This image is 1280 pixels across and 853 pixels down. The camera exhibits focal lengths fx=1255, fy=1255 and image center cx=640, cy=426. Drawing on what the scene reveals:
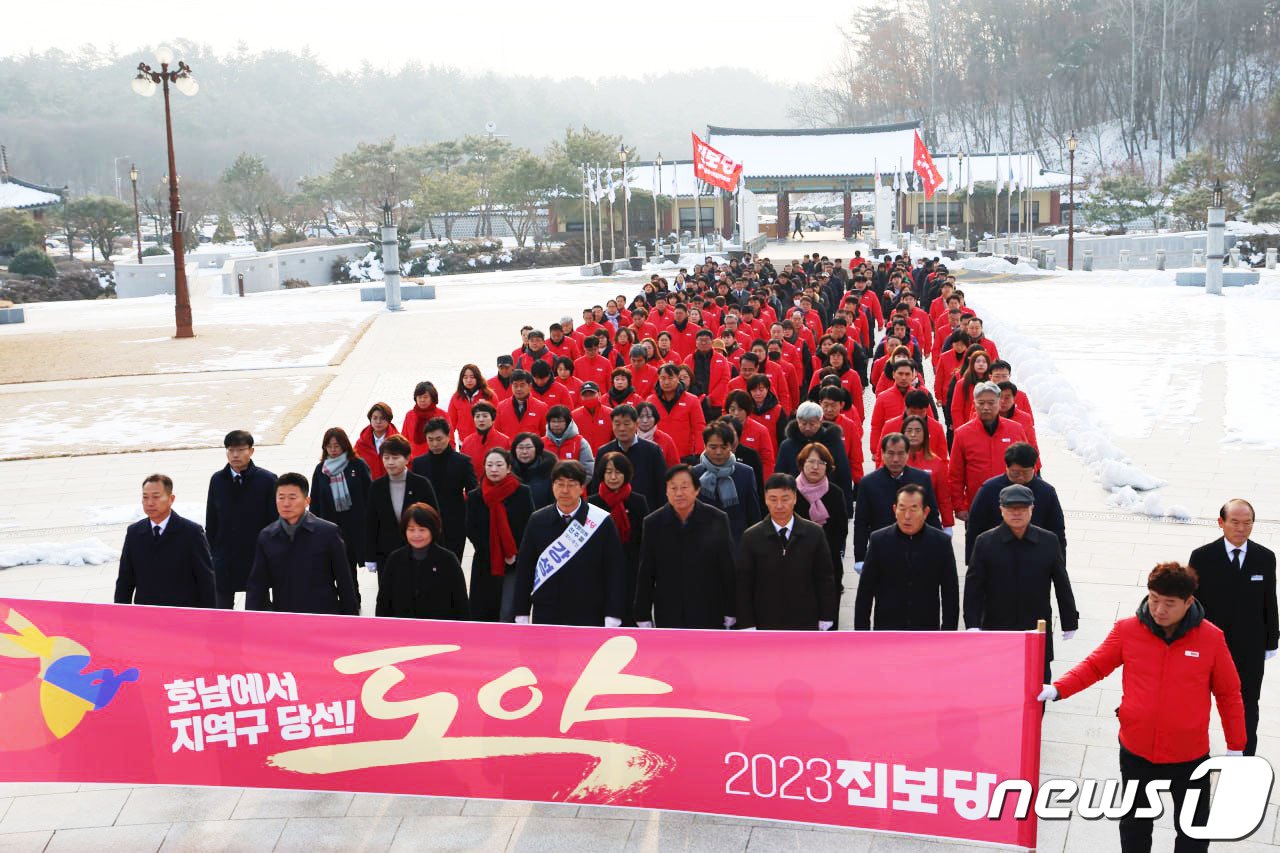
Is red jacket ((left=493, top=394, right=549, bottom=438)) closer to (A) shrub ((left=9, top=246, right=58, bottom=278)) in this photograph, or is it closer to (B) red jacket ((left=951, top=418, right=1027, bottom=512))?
(B) red jacket ((left=951, top=418, right=1027, bottom=512))

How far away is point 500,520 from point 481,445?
1.80 metres

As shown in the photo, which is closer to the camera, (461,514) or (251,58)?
(461,514)

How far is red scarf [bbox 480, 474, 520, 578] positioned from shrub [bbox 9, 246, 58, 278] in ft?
194

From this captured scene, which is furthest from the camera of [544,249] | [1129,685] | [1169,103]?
[1169,103]

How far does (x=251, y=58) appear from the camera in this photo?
158375 millimetres

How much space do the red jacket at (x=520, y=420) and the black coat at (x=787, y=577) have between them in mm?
4059

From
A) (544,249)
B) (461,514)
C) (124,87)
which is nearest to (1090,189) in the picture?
(544,249)

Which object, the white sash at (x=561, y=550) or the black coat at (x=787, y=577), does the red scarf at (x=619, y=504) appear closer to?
the white sash at (x=561, y=550)

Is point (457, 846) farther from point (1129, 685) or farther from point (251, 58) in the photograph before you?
point (251, 58)

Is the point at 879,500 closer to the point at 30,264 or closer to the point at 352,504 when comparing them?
the point at 352,504

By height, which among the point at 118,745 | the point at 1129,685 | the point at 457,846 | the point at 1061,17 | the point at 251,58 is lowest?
the point at 457,846

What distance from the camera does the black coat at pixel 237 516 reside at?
7895 mm

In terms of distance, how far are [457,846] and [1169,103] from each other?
9306 centimetres

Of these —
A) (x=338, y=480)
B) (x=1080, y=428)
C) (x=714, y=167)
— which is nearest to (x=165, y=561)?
(x=338, y=480)
